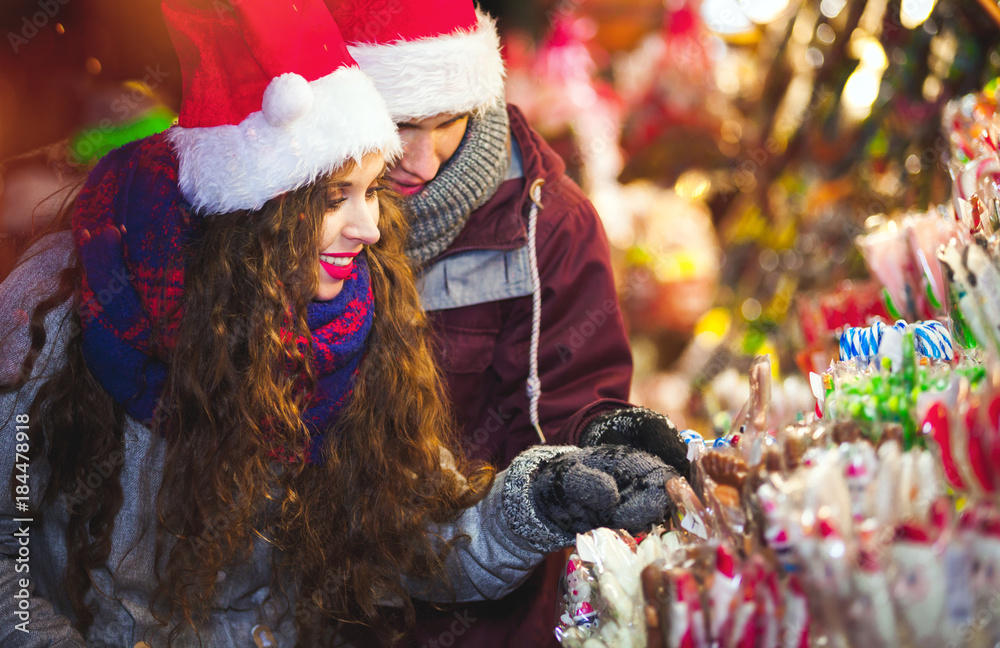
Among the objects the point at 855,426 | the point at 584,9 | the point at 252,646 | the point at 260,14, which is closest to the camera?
the point at 855,426

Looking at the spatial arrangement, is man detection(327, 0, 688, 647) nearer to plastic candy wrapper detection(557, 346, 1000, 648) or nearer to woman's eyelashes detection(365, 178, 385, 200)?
woman's eyelashes detection(365, 178, 385, 200)

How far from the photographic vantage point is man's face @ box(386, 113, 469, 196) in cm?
139

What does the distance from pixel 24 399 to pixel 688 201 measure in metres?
2.49

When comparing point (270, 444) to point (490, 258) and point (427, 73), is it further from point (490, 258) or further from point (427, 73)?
point (427, 73)

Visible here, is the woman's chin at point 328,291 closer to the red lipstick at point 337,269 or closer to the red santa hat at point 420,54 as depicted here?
the red lipstick at point 337,269

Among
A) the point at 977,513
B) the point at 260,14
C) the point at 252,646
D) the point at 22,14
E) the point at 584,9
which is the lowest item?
the point at 252,646

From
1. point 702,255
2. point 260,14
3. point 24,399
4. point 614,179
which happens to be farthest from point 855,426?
point 614,179

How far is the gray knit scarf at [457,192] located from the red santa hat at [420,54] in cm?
6

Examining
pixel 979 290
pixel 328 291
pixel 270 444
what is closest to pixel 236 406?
pixel 270 444

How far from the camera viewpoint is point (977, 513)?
0.65m

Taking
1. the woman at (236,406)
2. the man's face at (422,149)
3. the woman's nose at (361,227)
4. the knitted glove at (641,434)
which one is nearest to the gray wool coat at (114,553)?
the woman at (236,406)

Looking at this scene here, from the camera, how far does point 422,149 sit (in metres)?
1.40

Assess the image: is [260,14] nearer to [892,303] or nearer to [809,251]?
[892,303]

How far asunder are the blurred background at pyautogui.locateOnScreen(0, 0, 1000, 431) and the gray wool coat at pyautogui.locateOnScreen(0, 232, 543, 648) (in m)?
0.24
